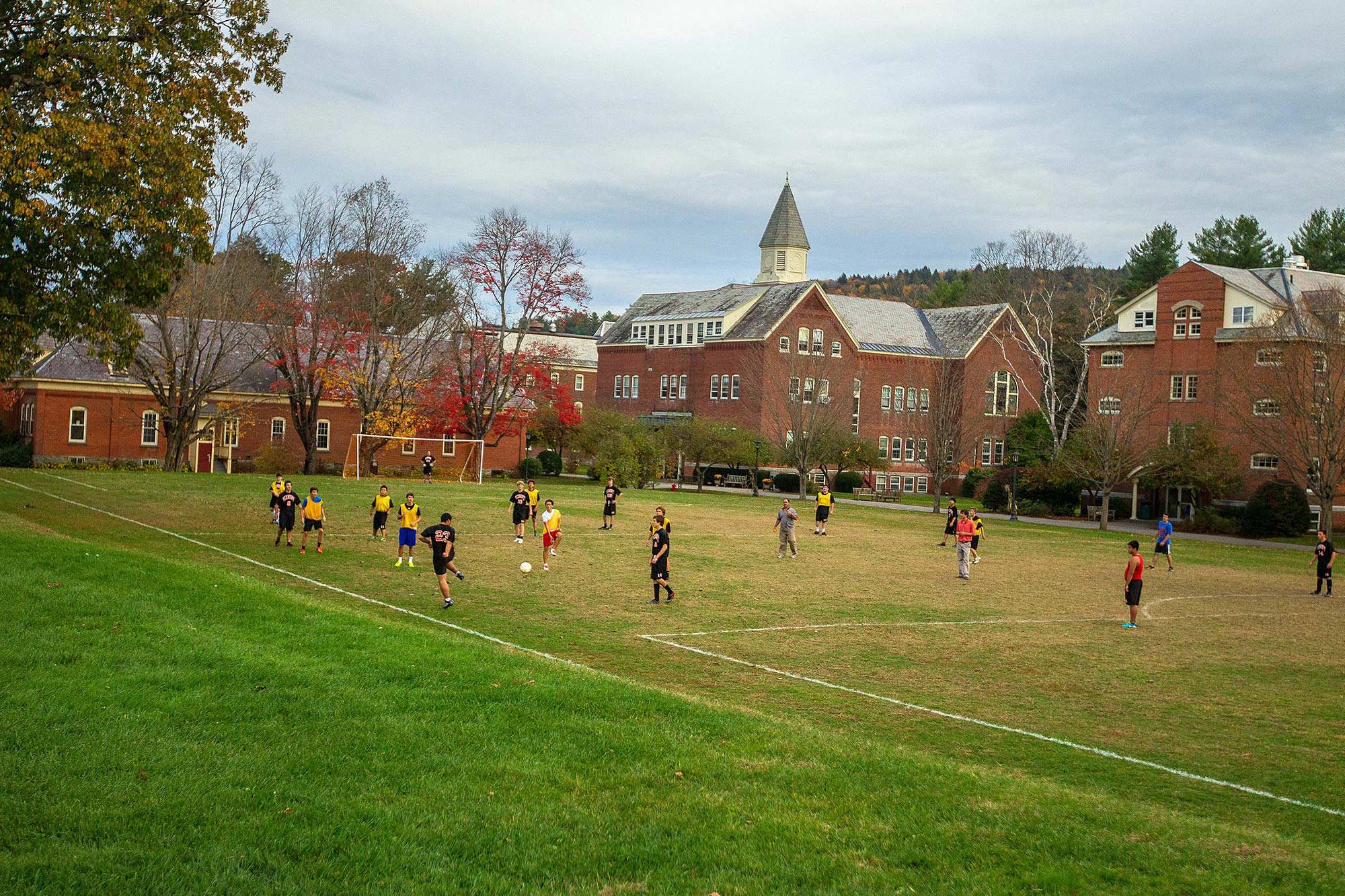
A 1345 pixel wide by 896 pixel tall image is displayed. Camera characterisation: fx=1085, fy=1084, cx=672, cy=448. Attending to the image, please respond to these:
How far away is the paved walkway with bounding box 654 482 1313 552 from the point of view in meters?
47.3

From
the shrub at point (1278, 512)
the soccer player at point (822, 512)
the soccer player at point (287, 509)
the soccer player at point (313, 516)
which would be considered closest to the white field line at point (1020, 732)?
the soccer player at point (313, 516)

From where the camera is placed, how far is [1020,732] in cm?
1300

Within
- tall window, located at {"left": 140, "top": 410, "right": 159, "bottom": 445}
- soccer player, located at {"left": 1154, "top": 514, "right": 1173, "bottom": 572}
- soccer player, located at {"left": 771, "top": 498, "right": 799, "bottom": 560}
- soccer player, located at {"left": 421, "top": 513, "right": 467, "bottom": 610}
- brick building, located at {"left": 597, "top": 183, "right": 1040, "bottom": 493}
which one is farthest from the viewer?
brick building, located at {"left": 597, "top": 183, "right": 1040, "bottom": 493}

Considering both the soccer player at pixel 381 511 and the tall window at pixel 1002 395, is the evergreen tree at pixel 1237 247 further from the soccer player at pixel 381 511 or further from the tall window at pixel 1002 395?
the soccer player at pixel 381 511

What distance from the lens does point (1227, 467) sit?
171 feet

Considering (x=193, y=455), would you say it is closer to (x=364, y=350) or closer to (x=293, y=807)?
(x=364, y=350)

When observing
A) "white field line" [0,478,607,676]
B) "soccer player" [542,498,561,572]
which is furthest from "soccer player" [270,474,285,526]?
"soccer player" [542,498,561,572]

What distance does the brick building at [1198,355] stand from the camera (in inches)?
2154

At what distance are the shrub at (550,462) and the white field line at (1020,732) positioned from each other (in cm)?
5993

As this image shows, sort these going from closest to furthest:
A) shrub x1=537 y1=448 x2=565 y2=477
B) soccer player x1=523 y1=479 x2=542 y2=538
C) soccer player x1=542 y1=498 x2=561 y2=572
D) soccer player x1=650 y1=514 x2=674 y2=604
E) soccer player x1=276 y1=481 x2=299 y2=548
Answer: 1. soccer player x1=650 y1=514 x2=674 y2=604
2. soccer player x1=542 y1=498 x2=561 y2=572
3. soccer player x1=276 y1=481 x2=299 y2=548
4. soccer player x1=523 y1=479 x2=542 y2=538
5. shrub x1=537 y1=448 x2=565 y2=477

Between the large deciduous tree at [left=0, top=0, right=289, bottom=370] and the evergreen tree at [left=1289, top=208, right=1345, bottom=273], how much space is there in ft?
280

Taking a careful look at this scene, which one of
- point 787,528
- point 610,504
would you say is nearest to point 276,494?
point 610,504

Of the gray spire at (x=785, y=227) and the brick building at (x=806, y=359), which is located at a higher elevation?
the gray spire at (x=785, y=227)

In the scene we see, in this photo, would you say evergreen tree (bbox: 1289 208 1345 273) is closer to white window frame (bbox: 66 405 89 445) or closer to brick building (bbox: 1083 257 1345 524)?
brick building (bbox: 1083 257 1345 524)
